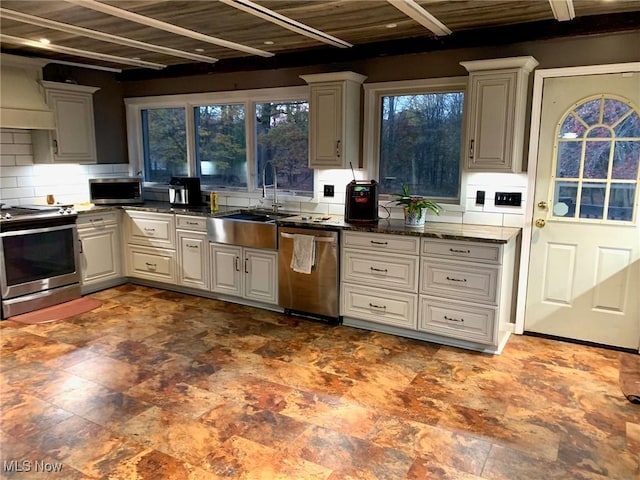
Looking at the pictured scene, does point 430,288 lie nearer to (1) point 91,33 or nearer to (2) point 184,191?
(2) point 184,191

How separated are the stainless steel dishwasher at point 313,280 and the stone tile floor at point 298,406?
20 centimetres

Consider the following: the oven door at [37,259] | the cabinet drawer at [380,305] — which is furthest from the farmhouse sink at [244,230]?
the oven door at [37,259]

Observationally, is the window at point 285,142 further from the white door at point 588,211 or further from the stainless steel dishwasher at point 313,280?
the white door at point 588,211

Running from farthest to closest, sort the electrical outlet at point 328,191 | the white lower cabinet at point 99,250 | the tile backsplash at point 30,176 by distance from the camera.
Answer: the white lower cabinet at point 99,250 < the tile backsplash at point 30,176 < the electrical outlet at point 328,191

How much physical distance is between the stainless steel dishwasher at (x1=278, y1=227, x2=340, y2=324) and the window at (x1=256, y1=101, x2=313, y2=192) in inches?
35.0

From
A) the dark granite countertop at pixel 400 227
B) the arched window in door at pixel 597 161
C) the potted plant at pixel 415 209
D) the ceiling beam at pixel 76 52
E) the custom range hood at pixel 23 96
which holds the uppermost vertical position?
the ceiling beam at pixel 76 52

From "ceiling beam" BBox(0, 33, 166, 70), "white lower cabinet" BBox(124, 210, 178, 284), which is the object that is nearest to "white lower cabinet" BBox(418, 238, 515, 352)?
"white lower cabinet" BBox(124, 210, 178, 284)

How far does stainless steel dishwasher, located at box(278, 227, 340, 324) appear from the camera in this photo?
13.4 ft

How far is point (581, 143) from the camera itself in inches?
143

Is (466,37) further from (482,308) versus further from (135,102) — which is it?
(135,102)

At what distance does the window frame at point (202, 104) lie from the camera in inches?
191

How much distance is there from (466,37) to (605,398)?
2709 millimetres

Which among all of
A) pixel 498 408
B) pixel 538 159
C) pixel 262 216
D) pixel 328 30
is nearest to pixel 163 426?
pixel 498 408

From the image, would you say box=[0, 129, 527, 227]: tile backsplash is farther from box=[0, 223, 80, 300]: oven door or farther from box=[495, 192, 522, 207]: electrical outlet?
box=[0, 223, 80, 300]: oven door
